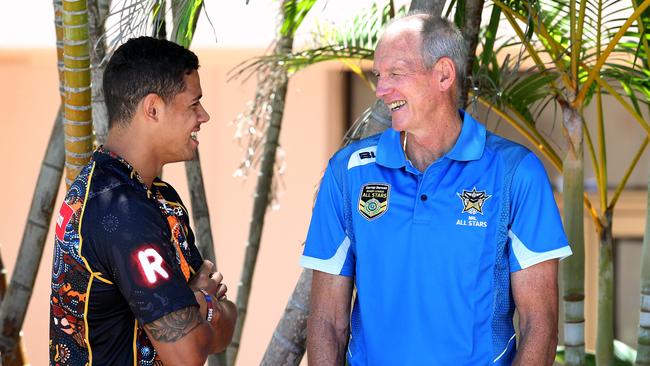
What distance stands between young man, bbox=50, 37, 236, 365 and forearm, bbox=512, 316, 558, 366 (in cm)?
73

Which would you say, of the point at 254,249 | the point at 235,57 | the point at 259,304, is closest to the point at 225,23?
the point at 235,57

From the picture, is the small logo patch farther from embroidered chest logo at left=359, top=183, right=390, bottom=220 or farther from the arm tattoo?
the arm tattoo

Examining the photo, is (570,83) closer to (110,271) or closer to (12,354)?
(110,271)

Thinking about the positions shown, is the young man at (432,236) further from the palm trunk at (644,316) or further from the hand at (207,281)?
the palm trunk at (644,316)

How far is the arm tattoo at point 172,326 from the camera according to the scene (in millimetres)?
2475

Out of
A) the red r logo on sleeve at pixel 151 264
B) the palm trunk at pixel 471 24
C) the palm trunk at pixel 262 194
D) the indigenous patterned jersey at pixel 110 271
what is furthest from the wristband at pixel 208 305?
the palm trunk at pixel 262 194

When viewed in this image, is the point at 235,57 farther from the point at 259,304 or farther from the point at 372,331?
the point at 372,331

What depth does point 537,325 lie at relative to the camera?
2.73 m

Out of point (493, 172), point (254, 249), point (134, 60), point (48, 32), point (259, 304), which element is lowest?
point (259, 304)

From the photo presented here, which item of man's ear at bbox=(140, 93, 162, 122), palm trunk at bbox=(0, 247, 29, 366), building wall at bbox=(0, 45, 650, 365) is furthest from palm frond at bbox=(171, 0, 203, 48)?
building wall at bbox=(0, 45, 650, 365)

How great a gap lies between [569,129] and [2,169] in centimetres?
556

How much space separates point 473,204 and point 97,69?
141 centimetres

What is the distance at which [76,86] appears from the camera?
10.6ft

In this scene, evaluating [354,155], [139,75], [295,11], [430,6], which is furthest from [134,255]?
[295,11]
